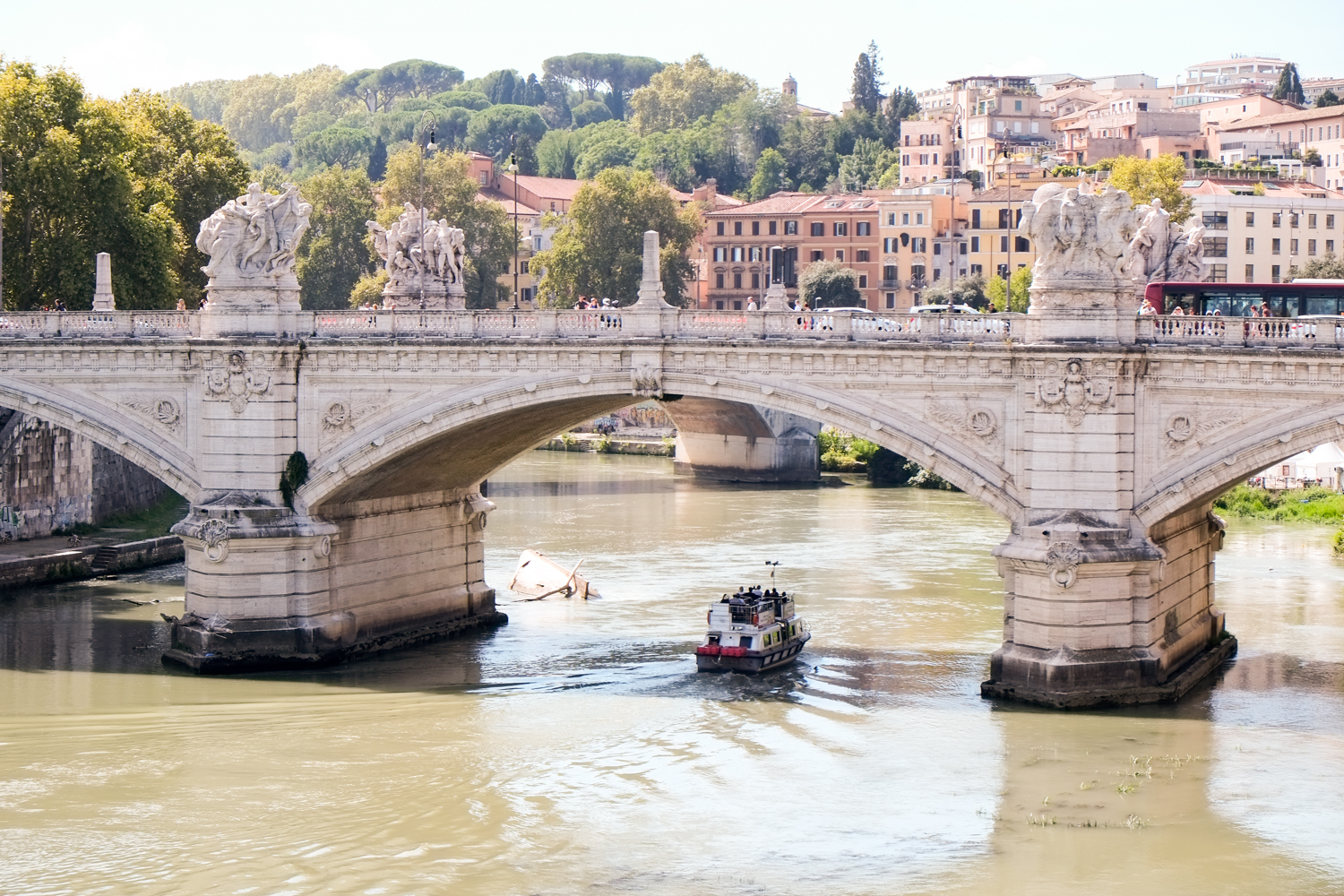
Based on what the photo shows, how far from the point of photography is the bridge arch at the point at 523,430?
86.5 feet

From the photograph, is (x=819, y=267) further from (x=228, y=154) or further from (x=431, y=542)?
(x=431, y=542)

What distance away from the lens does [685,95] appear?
12469cm

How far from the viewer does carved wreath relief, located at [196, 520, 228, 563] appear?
2891cm

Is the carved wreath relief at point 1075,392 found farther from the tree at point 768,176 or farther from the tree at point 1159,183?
the tree at point 768,176

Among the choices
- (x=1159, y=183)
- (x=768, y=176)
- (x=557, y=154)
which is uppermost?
(x=557, y=154)

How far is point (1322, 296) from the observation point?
89.5 feet

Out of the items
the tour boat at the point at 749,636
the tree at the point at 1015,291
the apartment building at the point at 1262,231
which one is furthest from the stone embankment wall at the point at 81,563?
the apartment building at the point at 1262,231

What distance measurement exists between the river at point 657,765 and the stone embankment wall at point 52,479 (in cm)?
401

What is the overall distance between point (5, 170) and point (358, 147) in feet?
294

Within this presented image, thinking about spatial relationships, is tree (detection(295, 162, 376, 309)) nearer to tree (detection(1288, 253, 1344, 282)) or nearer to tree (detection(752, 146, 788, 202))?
tree (detection(1288, 253, 1344, 282))

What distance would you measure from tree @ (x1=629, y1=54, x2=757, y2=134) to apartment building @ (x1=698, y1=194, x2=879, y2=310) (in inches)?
1712

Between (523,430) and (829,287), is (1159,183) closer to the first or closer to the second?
(829,287)

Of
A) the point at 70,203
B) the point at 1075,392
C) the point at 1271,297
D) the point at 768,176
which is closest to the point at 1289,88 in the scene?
the point at 768,176

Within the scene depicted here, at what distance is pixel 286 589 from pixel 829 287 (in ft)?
156
